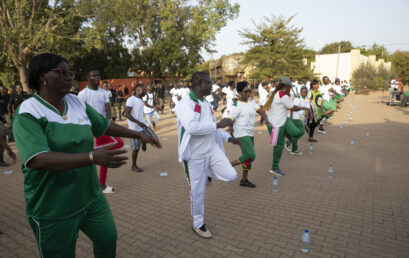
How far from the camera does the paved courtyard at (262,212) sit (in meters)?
3.51

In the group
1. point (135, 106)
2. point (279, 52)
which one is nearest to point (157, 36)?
point (279, 52)

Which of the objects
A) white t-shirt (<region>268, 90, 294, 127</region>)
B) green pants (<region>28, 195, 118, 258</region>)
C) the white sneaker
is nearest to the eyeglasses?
green pants (<region>28, 195, 118, 258</region>)

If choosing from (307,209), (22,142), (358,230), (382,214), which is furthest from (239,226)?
(22,142)

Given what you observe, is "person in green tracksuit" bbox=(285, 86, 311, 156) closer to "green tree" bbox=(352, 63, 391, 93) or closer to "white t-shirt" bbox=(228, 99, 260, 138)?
"white t-shirt" bbox=(228, 99, 260, 138)

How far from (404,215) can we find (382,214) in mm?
345

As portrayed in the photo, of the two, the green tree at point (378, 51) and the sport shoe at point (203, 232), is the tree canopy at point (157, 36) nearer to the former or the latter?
the sport shoe at point (203, 232)

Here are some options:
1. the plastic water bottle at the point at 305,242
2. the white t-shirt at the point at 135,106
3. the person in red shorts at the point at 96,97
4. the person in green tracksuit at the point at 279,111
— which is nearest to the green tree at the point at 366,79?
the person in green tracksuit at the point at 279,111

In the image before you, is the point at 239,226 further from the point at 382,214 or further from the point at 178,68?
the point at 178,68

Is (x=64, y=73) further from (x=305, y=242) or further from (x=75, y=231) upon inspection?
(x=305, y=242)

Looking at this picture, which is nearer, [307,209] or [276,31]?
[307,209]

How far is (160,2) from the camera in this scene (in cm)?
3044

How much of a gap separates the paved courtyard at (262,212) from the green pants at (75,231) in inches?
55.5

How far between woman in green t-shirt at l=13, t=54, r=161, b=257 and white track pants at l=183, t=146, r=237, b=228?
63.1 inches

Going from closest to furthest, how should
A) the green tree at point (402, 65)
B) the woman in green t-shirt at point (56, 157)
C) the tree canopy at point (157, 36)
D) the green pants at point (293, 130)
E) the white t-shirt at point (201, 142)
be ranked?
the woman in green t-shirt at point (56, 157) → the white t-shirt at point (201, 142) → the green pants at point (293, 130) → the tree canopy at point (157, 36) → the green tree at point (402, 65)
